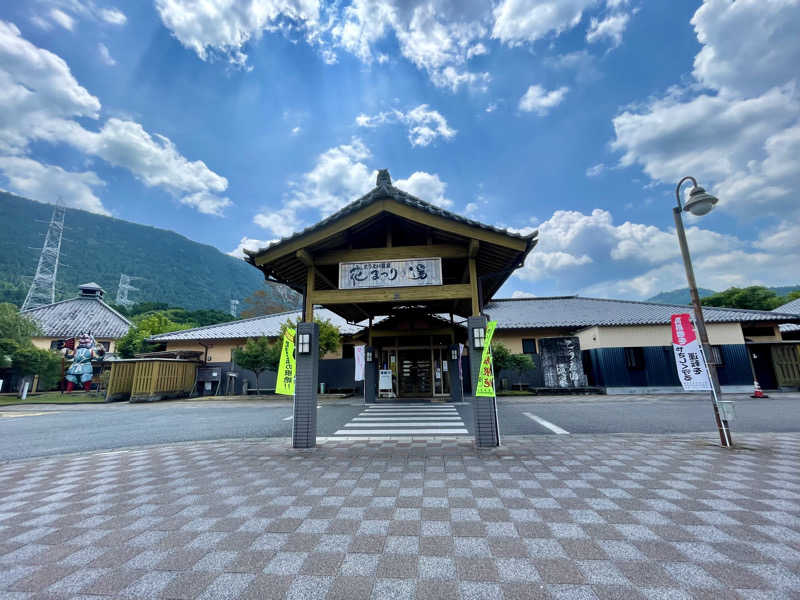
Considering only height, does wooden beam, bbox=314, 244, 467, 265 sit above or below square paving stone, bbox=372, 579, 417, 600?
above

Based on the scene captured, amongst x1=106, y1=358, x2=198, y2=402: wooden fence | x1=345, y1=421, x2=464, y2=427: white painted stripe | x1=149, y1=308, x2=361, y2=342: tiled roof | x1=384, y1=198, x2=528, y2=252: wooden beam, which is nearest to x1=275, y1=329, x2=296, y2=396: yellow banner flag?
x1=345, y1=421, x2=464, y2=427: white painted stripe

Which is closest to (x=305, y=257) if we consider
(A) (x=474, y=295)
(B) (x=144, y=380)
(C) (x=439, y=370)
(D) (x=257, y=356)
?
(A) (x=474, y=295)

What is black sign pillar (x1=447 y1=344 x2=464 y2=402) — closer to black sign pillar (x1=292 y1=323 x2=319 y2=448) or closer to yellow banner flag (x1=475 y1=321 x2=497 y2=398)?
yellow banner flag (x1=475 y1=321 x2=497 y2=398)

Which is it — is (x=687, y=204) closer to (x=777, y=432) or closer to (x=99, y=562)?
(x=777, y=432)

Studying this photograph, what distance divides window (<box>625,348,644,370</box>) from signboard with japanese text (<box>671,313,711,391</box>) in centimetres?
1209

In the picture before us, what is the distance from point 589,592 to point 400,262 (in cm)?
522

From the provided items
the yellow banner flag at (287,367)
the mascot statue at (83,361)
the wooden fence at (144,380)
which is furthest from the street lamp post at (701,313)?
the mascot statue at (83,361)

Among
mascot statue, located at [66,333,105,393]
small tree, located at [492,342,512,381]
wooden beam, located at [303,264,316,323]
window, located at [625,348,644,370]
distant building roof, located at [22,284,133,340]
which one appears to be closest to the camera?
wooden beam, located at [303,264,316,323]

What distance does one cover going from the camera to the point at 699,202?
5.58 metres

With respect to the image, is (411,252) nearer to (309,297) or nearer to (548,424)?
(309,297)

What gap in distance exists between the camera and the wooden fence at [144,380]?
16984 mm

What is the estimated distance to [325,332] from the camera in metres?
16.9

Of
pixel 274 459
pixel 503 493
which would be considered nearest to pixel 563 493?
pixel 503 493

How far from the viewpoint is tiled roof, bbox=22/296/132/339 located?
2444 cm
